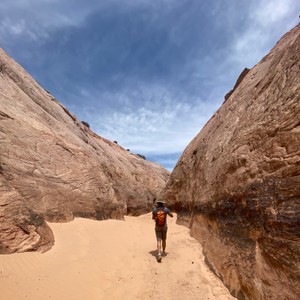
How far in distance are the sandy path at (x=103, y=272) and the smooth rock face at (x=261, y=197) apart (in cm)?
74

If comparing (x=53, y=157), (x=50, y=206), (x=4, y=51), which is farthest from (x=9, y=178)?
(x=4, y=51)

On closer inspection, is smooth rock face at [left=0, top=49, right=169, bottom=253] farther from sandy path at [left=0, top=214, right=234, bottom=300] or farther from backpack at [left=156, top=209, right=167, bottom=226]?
backpack at [left=156, top=209, right=167, bottom=226]

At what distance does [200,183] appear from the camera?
11797mm

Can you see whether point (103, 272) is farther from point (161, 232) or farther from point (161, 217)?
point (161, 217)

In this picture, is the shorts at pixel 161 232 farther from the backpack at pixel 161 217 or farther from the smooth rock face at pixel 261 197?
the smooth rock face at pixel 261 197

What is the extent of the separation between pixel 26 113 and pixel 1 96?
1.30 metres

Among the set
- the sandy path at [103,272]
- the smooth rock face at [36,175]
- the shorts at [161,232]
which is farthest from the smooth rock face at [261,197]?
the smooth rock face at [36,175]

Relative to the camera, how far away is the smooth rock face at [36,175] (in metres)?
7.82

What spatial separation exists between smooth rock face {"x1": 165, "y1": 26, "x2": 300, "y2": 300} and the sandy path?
2.44ft

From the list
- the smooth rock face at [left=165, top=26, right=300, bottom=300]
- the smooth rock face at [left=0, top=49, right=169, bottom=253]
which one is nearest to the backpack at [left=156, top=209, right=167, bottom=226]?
the smooth rock face at [left=165, top=26, right=300, bottom=300]

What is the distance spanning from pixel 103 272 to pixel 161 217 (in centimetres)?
275

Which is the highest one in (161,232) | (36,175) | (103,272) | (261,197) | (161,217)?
(36,175)

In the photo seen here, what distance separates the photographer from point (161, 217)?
943 centimetres

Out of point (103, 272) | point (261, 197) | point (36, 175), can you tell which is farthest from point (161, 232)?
point (36, 175)
